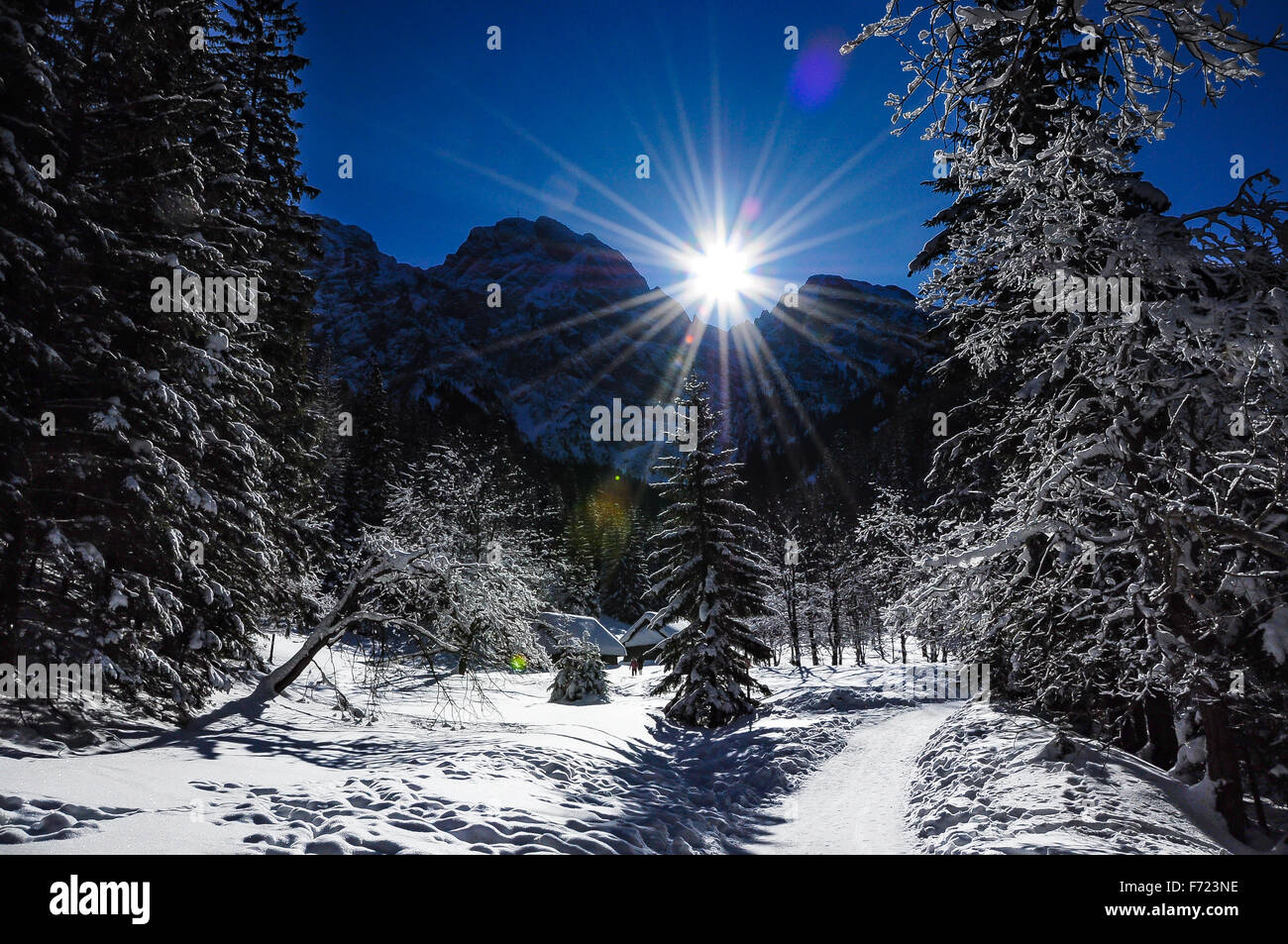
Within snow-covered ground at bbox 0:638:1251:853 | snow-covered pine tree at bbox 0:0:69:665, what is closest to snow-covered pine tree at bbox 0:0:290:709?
snow-covered pine tree at bbox 0:0:69:665

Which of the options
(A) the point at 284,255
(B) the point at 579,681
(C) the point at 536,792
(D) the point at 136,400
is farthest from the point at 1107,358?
(B) the point at 579,681

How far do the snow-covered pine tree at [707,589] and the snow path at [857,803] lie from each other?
13.8 feet

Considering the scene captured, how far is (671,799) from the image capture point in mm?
9852

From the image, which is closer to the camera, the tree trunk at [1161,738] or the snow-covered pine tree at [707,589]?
the tree trunk at [1161,738]

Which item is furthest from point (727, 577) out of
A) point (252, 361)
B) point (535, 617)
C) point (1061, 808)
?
point (252, 361)

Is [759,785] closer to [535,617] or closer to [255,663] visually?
[535,617]

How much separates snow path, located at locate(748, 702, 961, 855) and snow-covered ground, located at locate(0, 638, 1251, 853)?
0.07 m

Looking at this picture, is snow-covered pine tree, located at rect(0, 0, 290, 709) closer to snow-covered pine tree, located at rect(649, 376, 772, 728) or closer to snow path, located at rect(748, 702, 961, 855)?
snow path, located at rect(748, 702, 961, 855)

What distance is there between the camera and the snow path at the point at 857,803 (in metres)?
8.27

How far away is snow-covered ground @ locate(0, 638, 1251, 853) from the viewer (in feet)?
16.5

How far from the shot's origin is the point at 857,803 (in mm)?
10734

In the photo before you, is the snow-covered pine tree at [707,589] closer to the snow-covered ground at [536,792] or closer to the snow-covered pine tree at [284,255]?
the snow-covered ground at [536,792]

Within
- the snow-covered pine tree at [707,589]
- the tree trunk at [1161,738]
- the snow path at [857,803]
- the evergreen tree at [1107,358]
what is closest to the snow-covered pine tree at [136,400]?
the snow path at [857,803]

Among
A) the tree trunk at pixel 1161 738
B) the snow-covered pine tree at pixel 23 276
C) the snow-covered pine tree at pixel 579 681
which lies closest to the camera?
the snow-covered pine tree at pixel 23 276
